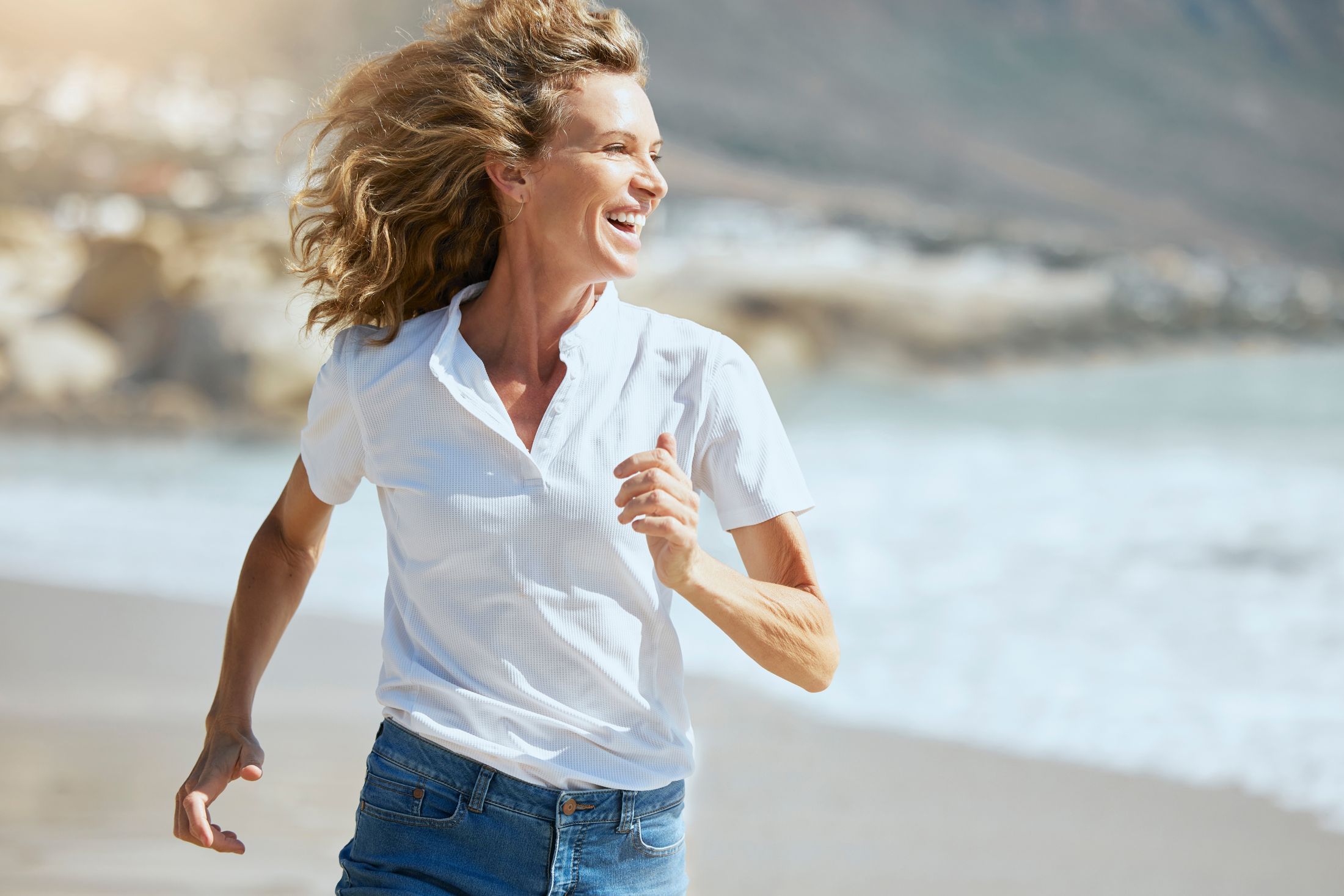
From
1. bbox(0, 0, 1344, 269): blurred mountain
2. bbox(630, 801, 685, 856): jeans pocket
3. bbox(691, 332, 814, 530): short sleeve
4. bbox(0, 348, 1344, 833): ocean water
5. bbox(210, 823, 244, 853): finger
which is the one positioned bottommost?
bbox(210, 823, 244, 853): finger

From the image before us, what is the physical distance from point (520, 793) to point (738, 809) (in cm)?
250

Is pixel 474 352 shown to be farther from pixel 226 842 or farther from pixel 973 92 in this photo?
pixel 973 92

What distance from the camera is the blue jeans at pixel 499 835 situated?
131cm

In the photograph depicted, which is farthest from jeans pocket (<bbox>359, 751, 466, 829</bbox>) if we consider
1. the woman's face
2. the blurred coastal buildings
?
the blurred coastal buildings

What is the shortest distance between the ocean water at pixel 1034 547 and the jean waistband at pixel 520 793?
10.3ft

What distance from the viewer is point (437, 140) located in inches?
59.2

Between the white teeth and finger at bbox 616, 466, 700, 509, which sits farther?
the white teeth

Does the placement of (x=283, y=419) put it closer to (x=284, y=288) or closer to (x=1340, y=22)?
(x=284, y=288)

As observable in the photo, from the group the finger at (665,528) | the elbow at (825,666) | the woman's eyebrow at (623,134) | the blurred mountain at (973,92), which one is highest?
the blurred mountain at (973,92)

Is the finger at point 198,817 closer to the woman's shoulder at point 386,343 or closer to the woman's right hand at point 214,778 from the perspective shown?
the woman's right hand at point 214,778

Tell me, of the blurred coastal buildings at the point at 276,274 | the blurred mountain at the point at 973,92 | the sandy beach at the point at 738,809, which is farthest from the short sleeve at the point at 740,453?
the blurred mountain at the point at 973,92

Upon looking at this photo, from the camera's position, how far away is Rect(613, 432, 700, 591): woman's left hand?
1177 mm

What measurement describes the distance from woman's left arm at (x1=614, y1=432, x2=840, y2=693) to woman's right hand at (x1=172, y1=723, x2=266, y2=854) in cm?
52

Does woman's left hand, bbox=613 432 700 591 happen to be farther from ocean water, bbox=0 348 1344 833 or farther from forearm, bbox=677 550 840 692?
ocean water, bbox=0 348 1344 833
